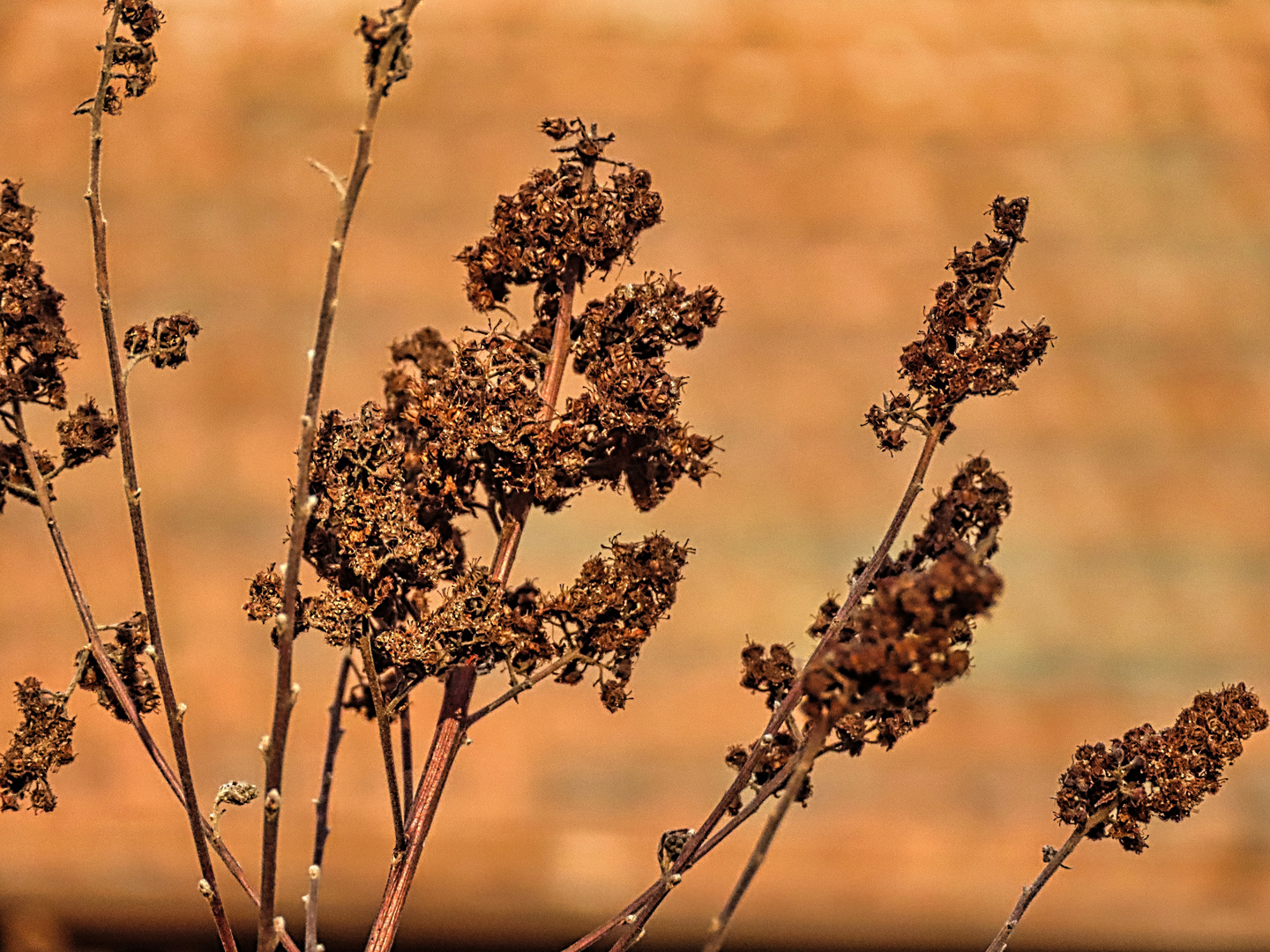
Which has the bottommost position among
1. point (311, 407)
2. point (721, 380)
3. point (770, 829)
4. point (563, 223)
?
point (770, 829)

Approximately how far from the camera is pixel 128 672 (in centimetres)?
51

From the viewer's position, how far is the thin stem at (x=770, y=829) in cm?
33

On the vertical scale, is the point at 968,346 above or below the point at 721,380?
below

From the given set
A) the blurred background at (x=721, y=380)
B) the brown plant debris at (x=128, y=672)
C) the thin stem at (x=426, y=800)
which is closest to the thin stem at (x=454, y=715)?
the thin stem at (x=426, y=800)

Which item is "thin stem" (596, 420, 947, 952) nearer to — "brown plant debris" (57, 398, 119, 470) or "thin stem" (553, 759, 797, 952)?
"thin stem" (553, 759, 797, 952)

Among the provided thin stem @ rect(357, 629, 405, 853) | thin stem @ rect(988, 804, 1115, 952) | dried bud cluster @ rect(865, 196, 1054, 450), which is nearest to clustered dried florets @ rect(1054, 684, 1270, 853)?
thin stem @ rect(988, 804, 1115, 952)

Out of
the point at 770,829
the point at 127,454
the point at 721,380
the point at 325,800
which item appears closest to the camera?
the point at 770,829

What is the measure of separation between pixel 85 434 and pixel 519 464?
0.16m

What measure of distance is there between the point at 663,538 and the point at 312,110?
1.11 meters

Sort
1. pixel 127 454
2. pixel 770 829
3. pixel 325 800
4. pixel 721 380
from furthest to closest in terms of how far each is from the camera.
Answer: pixel 721 380, pixel 325 800, pixel 127 454, pixel 770 829

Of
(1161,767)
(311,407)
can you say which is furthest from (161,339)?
(1161,767)

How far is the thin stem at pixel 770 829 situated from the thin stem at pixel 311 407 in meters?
0.12

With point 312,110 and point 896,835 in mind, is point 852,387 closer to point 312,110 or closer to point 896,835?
point 896,835

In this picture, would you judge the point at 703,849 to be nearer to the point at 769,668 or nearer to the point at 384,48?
the point at 769,668
